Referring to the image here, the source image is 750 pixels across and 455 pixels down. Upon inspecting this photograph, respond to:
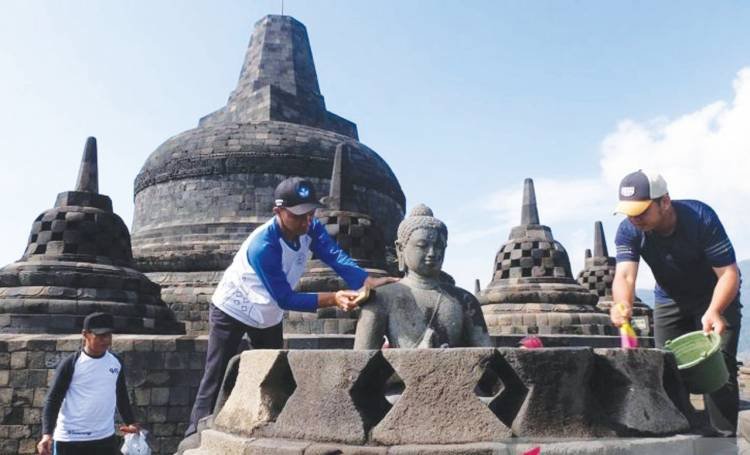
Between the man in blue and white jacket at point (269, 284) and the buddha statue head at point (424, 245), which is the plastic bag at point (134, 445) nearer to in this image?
the man in blue and white jacket at point (269, 284)

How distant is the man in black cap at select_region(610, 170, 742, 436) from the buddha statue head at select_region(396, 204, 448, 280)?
93cm

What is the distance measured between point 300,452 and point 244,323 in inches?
51.8

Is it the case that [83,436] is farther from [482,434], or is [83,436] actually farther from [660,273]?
[660,273]

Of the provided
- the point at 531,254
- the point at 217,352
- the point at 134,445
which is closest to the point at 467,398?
the point at 217,352

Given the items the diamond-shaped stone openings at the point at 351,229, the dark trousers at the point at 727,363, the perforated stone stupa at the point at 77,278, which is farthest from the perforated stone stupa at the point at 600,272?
the dark trousers at the point at 727,363

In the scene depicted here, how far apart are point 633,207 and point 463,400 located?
1.37 meters

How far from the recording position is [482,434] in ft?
7.43

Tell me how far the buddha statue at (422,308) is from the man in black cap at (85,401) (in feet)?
5.91

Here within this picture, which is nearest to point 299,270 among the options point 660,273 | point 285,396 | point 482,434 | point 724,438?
point 285,396

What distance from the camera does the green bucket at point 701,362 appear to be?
8.87 ft

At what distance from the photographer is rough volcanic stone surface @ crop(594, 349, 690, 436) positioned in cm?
241

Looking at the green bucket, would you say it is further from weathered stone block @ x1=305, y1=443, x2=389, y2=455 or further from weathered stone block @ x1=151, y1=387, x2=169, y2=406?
weathered stone block @ x1=151, y1=387, x2=169, y2=406

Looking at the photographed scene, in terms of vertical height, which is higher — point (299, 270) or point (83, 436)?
point (299, 270)

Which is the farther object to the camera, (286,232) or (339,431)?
(286,232)
